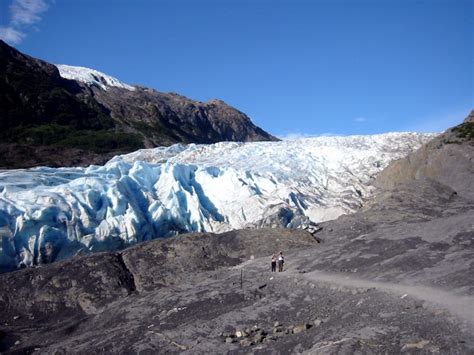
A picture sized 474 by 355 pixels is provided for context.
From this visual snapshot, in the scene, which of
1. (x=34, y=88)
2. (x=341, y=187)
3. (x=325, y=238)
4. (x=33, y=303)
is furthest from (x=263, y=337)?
(x=34, y=88)

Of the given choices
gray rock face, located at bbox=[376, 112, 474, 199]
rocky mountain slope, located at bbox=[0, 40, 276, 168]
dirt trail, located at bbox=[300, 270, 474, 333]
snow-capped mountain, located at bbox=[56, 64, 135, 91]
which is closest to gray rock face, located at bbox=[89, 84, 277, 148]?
rocky mountain slope, located at bbox=[0, 40, 276, 168]

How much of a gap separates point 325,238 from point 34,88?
60.6m

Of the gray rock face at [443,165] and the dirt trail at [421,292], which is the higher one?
the gray rock face at [443,165]

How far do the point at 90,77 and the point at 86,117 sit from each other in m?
24.6

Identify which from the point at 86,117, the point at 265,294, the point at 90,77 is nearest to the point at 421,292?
the point at 265,294

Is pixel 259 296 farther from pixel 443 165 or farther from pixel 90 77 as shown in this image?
pixel 90 77

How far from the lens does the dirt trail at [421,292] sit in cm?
953

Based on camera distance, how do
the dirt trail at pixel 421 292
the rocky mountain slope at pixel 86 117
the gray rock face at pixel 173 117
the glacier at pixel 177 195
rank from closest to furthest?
the dirt trail at pixel 421 292
the glacier at pixel 177 195
the rocky mountain slope at pixel 86 117
the gray rock face at pixel 173 117

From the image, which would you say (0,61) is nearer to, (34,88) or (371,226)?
(34,88)


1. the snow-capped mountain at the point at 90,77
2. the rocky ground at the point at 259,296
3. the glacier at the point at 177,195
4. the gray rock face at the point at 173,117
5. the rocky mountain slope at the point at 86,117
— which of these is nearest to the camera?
the rocky ground at the point at 259,296

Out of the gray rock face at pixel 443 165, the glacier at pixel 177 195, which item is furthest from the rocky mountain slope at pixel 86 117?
the gray rock face at pixel 443 165

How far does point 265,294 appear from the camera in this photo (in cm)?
1502

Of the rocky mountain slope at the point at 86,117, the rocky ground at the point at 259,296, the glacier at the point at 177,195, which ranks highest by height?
the rocky mountain slope at the point at 86,117

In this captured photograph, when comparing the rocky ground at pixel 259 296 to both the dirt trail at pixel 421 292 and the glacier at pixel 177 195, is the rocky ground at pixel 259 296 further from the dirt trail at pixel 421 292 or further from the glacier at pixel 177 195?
the glacier at pixel 177 195
